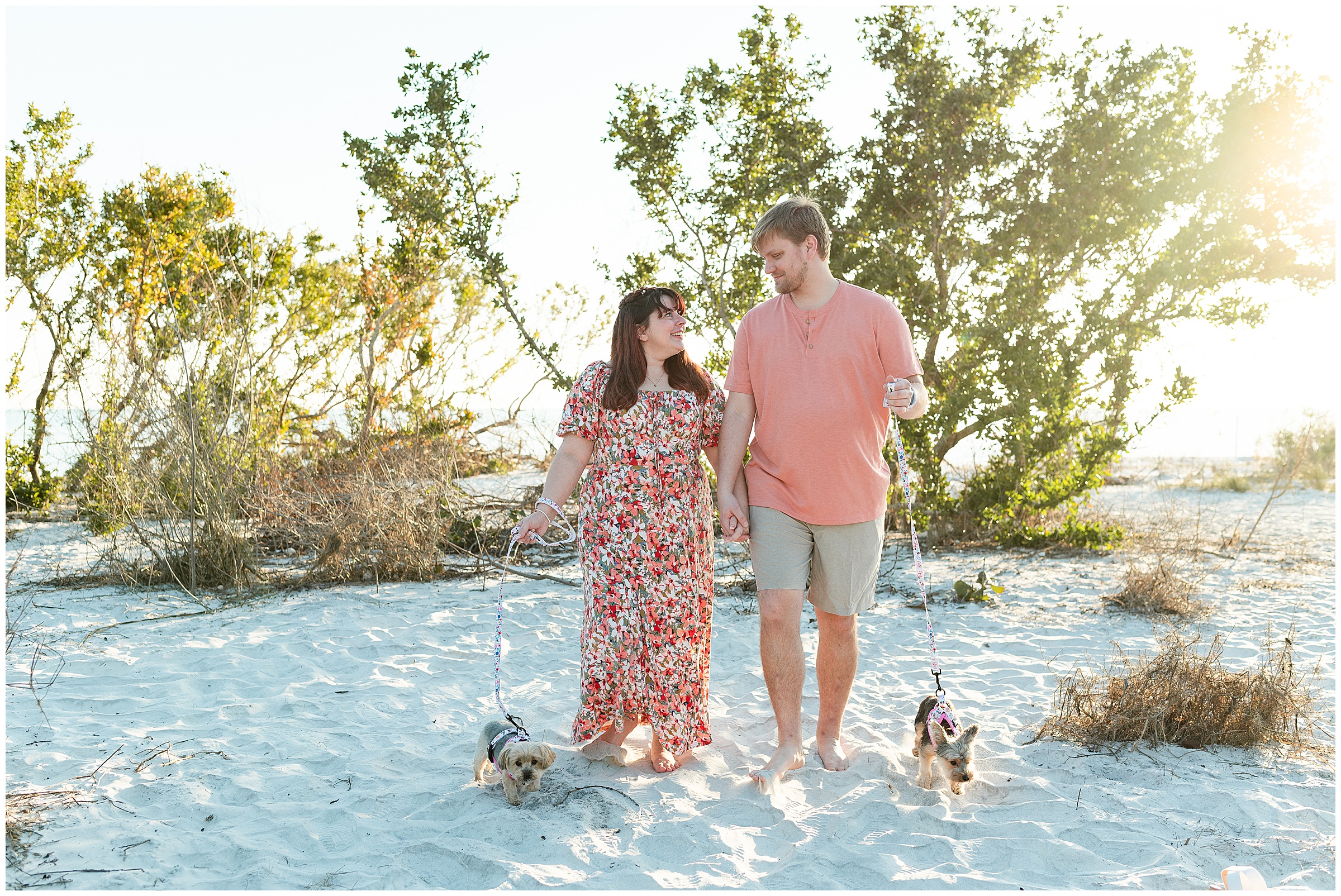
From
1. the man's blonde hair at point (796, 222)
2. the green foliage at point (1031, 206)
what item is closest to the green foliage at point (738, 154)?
the green foliage at point (1031, 206)

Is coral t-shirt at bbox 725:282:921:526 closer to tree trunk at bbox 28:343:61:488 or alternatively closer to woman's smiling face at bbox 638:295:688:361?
woman's smiling face at bbox 638:295:688:361

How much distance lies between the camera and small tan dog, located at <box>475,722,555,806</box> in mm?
2994

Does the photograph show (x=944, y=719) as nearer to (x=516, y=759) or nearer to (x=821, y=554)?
(x=821, y=554)

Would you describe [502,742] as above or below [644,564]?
below

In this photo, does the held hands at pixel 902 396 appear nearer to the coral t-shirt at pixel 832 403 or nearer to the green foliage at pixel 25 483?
the coral t-shirt at pixel 832 403

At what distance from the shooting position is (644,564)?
10.8ft

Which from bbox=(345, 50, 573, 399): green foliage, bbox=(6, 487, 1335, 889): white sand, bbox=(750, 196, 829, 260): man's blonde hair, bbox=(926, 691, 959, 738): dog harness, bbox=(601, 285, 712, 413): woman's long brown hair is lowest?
bbox=(6, 487, 1335, 889): white sand

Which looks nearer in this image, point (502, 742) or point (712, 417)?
point (502, 742)

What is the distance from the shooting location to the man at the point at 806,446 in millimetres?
3254

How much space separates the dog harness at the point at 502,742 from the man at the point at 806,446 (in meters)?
0.85

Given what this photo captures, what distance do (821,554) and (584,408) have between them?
3.39 feet

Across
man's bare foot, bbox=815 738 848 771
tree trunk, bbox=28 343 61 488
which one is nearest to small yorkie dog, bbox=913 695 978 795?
man's bare foot, bbox=815 738 848 771

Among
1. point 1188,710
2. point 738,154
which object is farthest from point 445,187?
point 1188,710

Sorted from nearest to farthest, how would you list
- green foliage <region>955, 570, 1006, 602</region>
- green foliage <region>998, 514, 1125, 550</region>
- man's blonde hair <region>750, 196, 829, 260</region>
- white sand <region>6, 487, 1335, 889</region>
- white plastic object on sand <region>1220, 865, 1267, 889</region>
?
white plastic object on sand <region>1220, 865, 1267, 889</region>
white sand <region>6, 487, 1335, 889</region>
man's blonde hair <region>750, 196, 829, 260</region>
green foliage <region>955, 570, 1006, 602</region>
green foliage <region>998, 514, 1125, 550</region>
